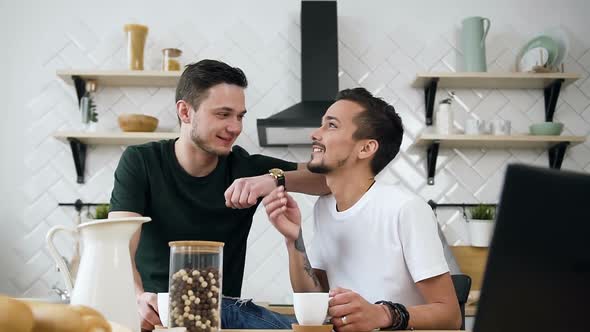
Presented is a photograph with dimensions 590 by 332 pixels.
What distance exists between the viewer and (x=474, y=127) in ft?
9.93

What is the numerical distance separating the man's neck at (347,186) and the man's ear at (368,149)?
52mm

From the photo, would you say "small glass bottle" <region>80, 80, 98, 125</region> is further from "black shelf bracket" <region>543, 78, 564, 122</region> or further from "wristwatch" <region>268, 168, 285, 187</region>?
"black shelf bracket" <region>543, 78, 564, 122</region>

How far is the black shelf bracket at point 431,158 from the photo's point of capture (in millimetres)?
3048

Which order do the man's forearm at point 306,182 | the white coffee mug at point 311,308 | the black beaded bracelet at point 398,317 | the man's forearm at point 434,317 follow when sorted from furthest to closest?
the man's forearm at point 306,182 < the man's forearm at point 434,317 < the black beaded bracelet at point 398,317 < the white coffee mug at point 311,308

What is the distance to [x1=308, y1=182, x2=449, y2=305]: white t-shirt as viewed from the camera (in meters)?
1.51

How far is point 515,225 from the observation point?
533mm

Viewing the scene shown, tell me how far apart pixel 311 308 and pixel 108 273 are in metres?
0.36

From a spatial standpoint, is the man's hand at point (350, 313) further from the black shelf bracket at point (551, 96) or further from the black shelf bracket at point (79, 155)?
the black shelf bracket at point (551, 96)

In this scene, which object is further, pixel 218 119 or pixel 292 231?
pixel 218 119

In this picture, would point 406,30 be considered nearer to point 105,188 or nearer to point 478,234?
point 478,234

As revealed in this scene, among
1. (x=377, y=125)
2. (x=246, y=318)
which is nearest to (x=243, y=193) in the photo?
(x=246, y=318)

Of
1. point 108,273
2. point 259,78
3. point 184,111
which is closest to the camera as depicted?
point 108,273

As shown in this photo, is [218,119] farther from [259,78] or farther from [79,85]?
[79,85]

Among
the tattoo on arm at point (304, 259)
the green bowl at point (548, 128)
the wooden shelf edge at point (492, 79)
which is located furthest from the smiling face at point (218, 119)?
the green bowl at point (548, 128)
